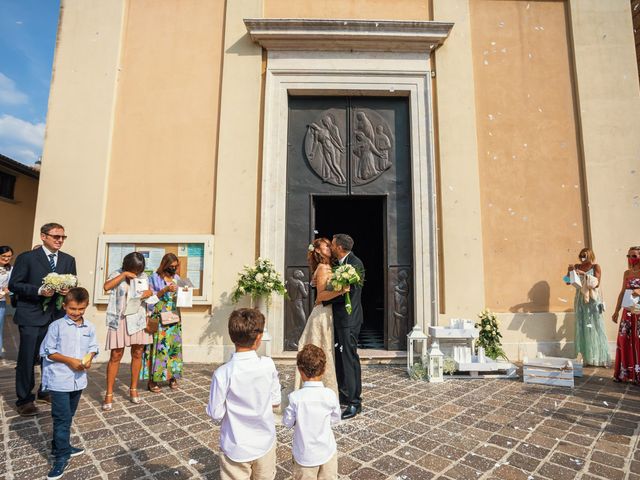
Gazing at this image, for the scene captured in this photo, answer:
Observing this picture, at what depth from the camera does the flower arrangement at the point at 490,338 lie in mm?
5602

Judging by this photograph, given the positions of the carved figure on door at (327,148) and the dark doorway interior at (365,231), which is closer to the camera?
the carved figure on door at (327,148)

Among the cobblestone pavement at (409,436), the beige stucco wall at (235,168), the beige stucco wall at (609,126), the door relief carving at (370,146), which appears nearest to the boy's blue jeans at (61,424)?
the cobblestone pavement at (409,436)

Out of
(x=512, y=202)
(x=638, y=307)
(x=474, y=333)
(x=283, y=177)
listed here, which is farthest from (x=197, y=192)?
(x=638, y=307)

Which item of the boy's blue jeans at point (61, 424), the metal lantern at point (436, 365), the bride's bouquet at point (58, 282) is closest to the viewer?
the boy's blue jeans at point (61, 424)

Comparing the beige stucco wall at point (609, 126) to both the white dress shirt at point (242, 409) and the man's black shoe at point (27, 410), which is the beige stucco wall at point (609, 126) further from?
the man's black shoe at point (27, 410)

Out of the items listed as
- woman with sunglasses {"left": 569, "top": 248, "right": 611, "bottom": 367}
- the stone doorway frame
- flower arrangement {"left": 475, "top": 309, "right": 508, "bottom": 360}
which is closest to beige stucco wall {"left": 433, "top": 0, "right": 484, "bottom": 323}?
the stone doorway frame

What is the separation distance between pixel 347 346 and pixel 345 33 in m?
6.08

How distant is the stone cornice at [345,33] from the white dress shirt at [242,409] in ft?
22.5

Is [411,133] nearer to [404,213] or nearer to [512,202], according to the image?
[404,213]

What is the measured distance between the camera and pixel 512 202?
268 inches

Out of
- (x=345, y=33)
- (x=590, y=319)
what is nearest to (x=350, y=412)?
(x=590, y=319)

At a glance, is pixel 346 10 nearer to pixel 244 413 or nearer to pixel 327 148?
pixel 327 148

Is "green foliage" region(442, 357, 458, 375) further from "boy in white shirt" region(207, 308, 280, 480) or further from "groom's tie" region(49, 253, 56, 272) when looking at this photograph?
"groom's tie" region(49, 253, 56, 272)

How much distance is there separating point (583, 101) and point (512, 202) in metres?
2.58
